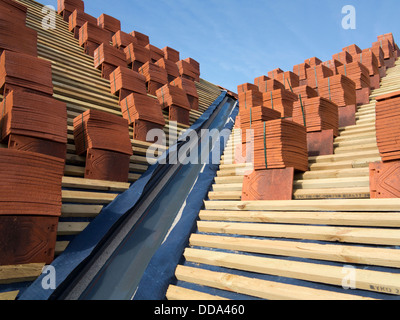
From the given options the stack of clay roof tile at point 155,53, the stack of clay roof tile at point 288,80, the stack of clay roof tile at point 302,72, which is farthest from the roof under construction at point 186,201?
the stack of clay roof tile at point 302,72

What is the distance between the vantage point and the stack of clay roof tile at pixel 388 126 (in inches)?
110

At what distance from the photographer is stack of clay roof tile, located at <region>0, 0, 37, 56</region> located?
16.0 ft

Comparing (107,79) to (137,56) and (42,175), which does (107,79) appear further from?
(42,175)

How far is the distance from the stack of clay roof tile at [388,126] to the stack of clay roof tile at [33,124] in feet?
11.3

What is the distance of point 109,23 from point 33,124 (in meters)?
7.75

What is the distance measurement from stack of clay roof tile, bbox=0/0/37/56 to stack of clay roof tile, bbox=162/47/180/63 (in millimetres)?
5495

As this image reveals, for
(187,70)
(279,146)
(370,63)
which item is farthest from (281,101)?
(187,70)

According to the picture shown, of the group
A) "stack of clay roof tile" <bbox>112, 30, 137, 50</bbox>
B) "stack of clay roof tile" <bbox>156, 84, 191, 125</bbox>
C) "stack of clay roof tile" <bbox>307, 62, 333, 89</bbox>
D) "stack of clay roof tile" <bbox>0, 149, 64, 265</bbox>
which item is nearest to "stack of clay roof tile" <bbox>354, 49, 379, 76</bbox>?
"stack of clay roof tile" <bbox>307, 62, 333, 89</bbox>

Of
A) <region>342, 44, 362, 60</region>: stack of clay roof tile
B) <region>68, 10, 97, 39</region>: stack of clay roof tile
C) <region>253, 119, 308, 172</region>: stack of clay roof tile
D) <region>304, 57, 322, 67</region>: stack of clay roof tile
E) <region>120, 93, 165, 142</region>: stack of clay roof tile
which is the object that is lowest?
<region>253, 119, 308, 172</region>: stack of clay roof tile

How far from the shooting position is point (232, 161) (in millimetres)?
4965

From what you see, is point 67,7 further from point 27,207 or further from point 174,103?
point 27,207

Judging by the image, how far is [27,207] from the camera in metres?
2.65

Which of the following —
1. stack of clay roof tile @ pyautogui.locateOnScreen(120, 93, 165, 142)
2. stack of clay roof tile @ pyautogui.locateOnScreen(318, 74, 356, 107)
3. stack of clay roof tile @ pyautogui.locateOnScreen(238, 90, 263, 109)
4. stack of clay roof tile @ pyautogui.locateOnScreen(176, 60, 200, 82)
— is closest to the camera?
stack of clay roof tile @ pyautogui.locateOnScreen(318, 74, 356, 107)

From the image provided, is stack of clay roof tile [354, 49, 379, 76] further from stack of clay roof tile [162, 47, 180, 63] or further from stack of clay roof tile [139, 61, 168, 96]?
stack of clay roof tile [162, 47, 180, 63]
